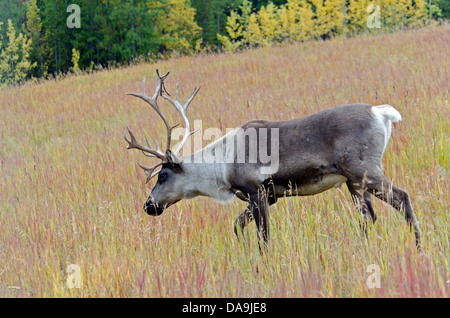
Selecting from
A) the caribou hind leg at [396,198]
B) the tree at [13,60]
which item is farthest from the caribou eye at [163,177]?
the tree at [13,60]

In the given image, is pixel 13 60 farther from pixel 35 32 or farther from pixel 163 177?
pixel 163 177

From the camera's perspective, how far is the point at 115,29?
34.8 m

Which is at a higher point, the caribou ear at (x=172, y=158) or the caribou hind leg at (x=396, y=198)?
the caribou ear at (x=172, y=158)

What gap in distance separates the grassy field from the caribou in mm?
189

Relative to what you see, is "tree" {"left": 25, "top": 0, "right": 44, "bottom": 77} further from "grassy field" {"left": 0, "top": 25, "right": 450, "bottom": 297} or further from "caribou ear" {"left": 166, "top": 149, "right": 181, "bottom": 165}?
"caribou ear" {"left": 166, "top": 149, "right": 181, "bottom": 165}

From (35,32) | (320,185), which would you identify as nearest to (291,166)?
(320,185)

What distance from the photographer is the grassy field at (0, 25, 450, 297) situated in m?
2.89

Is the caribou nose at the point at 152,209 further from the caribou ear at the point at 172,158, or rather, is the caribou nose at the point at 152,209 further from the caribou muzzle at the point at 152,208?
the caribou ear at the point at 172,158

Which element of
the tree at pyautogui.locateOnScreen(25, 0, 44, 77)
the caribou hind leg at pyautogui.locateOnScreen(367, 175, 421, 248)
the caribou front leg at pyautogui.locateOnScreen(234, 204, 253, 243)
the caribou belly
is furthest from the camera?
the tree at pyautogui.locateOnScreen(25, 0, 44, 77)

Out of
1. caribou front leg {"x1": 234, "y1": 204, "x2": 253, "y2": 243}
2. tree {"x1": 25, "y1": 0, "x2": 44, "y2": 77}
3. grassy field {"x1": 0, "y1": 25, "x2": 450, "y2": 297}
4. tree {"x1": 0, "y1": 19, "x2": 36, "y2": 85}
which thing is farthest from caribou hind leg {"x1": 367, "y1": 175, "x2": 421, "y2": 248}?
tree {"x1": 25, "y1": 0, "x2": 44, "y2": 77}

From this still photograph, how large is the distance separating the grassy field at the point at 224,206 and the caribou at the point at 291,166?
0.19 meters

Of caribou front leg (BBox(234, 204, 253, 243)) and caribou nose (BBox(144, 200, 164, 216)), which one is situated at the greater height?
caribou nose (BBox(144, 200, 164, 216))

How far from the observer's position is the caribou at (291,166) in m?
3.62

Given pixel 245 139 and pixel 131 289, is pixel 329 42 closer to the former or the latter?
pixel 245 139
